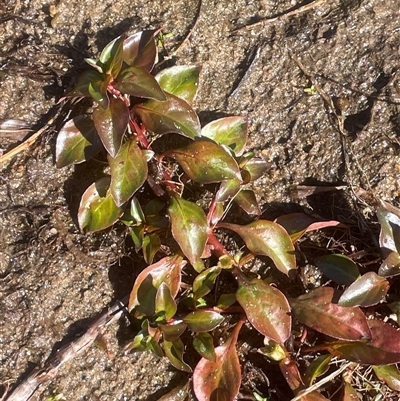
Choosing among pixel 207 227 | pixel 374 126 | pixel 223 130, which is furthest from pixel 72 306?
pixel 374 126

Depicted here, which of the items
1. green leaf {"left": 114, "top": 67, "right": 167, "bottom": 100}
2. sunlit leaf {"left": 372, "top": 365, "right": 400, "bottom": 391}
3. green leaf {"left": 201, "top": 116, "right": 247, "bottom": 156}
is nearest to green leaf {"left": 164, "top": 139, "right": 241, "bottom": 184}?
green leaf {"left": 201, "top": 116, "right": 247, "bottom": 156}

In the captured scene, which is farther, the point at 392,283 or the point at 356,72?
the point at 356,72

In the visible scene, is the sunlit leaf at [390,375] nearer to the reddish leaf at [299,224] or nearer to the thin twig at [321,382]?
the thin twig at [321,382]

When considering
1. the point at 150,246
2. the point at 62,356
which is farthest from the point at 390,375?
the point at 62,356

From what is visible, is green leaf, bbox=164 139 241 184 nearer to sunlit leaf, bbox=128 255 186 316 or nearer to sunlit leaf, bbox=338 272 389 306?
sunlit leaf, bbox=128 255 186 316

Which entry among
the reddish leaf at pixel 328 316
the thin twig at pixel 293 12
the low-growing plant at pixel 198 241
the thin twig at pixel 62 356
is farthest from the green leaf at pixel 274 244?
the thin twig at pixel 293 12

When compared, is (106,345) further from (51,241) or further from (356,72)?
(356,72)
